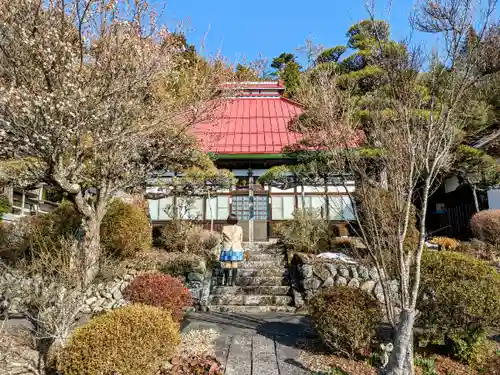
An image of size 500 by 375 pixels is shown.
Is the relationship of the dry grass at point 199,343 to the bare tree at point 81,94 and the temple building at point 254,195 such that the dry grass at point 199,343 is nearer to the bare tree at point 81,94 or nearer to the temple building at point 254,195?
the bare tree at point 81,94

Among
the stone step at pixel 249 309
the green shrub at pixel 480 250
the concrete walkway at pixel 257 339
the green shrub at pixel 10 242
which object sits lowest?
the concrete walkway at pixel 257 339

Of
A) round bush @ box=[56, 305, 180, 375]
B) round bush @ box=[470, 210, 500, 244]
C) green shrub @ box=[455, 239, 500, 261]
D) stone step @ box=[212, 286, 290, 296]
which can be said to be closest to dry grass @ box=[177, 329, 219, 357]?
round bush @ box=[56, 305, 180, 375]

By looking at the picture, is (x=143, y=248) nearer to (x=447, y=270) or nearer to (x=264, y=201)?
(x=264, y=201)

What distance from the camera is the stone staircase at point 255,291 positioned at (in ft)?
22.8

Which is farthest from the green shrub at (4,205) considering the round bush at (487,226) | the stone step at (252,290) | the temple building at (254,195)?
the round bush at (487,226)

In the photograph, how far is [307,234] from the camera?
30.4 feet

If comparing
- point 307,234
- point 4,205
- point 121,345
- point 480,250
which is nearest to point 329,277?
point 307,234

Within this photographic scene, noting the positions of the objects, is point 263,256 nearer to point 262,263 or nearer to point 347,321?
point 262,263

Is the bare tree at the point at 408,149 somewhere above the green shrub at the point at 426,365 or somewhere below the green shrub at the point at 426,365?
above

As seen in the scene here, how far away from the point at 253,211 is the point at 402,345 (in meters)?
9.29

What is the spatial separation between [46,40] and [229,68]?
5.35 metres

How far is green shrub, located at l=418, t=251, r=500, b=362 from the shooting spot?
13.7 feet

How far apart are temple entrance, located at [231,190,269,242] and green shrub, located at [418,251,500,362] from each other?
26.0ft

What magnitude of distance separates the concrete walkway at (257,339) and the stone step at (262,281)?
50.3 inches
